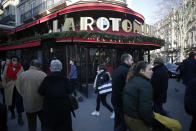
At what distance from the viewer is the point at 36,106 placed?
120 inches

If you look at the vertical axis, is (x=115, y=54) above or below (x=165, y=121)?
above

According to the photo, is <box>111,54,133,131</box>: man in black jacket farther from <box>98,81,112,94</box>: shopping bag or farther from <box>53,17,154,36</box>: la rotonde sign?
<box>53,17,154,36</box>: la rotonde sign

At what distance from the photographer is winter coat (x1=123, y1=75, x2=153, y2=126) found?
207 cm

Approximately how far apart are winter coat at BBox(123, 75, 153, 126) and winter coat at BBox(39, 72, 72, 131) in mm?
980

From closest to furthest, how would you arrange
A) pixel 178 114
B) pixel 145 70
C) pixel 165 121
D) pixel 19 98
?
pixel 145 70, pixel 165 121, pixel 19 98, pixel 178 114

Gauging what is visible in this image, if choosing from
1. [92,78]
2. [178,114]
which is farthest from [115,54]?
[178,114]

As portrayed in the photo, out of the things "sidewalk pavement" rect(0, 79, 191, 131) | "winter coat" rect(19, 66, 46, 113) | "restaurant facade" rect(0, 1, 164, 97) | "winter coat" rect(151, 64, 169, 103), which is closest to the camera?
"winter coat" rect(19, 66, 46, 113)

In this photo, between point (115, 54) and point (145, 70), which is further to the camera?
point (115, 54)

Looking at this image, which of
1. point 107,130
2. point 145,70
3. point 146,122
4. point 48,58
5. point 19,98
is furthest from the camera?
point 48,58

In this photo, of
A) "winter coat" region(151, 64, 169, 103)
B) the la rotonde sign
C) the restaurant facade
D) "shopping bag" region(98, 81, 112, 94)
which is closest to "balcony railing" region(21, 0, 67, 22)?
the restaurant facade

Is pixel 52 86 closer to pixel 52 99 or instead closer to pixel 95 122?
pixel 52 99

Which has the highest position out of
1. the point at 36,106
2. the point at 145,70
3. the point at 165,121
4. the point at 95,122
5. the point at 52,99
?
the point at 145,70

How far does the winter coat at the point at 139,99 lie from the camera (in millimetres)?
2066

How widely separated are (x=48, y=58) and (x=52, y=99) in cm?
912
